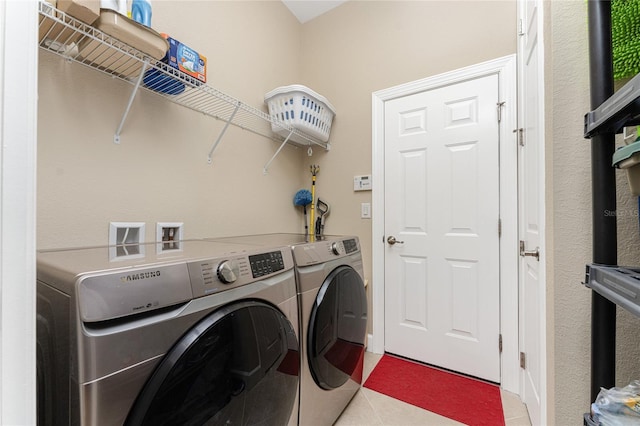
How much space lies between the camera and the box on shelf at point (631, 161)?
1.63 feet

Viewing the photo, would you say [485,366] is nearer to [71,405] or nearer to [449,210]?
[449,210]

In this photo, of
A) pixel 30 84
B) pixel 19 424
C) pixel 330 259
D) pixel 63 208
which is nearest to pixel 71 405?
pixel 19 424

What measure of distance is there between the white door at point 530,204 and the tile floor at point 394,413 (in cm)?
7

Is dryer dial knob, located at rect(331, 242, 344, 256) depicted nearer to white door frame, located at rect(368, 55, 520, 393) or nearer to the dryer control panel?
the dryer control panel

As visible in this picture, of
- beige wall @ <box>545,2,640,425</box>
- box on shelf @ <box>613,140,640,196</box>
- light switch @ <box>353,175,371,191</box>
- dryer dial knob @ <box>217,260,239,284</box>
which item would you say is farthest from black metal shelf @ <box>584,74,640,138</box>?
light switch @ <box>353,175,371,191</box>

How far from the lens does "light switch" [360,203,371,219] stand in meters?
2.20

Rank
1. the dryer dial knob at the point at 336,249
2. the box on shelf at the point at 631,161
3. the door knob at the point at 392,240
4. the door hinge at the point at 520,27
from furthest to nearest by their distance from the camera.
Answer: the door knob at the point at 392,240 < the door hinge at the point at 520,27 < the dryer dial knob at the point at 336,249 < the box on shelf at the point at 631,161

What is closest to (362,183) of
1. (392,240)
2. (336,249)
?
(392,240)

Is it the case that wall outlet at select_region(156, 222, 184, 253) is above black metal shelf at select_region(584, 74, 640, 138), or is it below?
below

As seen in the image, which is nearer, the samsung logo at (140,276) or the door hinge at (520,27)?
the samsung logo at (140,276)

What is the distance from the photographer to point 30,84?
0.42 metres

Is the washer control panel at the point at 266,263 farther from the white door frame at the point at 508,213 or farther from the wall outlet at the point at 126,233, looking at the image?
the white door frame at the point at 508,213

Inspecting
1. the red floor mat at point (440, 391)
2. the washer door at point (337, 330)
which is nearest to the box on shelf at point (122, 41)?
the washer door at point (337, 330)

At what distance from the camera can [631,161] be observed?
0.52 metres
